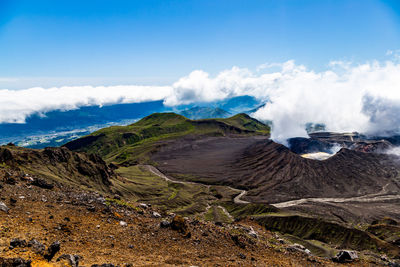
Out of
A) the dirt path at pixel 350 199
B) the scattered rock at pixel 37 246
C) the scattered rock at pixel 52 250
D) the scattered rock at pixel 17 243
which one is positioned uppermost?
the scattered rock at pixel 17 243

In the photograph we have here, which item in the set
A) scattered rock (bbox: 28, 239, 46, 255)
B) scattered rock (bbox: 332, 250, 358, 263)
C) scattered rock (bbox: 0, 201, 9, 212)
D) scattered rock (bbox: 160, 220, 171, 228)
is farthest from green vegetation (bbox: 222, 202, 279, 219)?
scattered rock (bbox: 28, 239, 46, 255)

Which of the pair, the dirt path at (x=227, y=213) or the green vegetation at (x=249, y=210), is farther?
the green vegetation at (x=249, y=210)

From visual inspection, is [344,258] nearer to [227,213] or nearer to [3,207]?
[3,207]

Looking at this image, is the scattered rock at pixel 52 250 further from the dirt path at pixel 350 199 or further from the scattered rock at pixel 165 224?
the dirt path at pixel 350 199

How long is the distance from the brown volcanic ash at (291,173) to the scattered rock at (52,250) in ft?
346

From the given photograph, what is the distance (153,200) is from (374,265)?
3160 inches

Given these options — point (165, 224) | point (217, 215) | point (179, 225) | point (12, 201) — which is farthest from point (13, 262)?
point (217, 215)

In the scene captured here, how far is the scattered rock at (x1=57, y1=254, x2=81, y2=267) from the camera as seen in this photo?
14538mm

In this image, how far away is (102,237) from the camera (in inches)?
765

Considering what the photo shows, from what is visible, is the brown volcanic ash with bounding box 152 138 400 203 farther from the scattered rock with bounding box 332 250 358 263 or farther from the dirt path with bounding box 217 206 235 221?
the scattered rock with bounding box 332 250 358 263

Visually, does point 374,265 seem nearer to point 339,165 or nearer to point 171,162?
point 339,165

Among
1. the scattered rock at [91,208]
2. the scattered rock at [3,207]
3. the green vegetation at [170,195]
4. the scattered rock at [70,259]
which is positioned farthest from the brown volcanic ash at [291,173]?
the scattered rock at [70,259]

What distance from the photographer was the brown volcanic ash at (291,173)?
12188 cm

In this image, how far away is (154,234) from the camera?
70.6 ft
